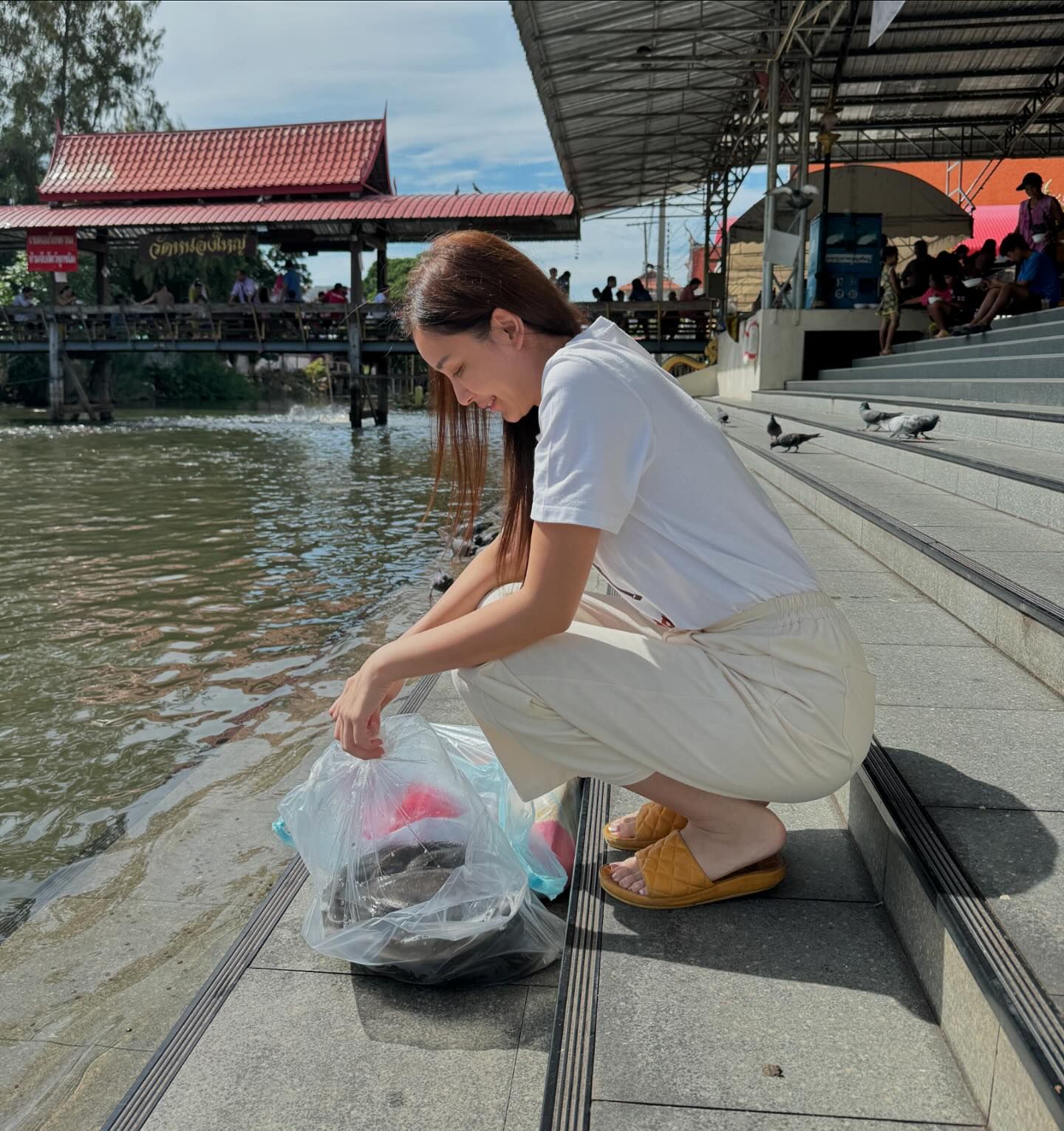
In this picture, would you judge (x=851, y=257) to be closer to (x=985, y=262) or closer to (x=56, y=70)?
(x=985, y=262)

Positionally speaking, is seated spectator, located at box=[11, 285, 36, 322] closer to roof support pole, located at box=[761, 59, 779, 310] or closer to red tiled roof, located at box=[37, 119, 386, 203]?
red tiled roof, located at box=[37, 119, 386, 203]

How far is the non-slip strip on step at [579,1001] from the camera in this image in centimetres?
125

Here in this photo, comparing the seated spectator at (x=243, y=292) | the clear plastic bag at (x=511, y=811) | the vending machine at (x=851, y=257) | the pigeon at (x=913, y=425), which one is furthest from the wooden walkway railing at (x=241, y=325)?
Answer: the clear plastic bag at (x=511, y=811)

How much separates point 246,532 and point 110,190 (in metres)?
19.2

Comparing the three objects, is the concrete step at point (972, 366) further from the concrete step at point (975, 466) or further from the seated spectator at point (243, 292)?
the seated spectator at point (243, 292)

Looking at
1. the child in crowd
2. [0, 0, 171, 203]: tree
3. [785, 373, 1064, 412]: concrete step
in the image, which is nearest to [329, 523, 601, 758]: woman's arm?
[785, 373, 1064, 412]: concrete step

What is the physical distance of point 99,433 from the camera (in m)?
21.7

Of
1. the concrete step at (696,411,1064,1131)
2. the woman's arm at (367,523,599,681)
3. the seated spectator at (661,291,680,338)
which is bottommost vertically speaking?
the concrete step at (696,411,1064,1131)

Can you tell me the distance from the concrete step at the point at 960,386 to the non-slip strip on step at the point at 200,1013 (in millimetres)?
4919

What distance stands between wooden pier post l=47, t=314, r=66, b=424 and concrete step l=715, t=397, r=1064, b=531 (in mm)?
21179

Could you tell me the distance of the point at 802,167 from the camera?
14.5 metres

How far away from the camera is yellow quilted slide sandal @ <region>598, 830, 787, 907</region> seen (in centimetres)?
171

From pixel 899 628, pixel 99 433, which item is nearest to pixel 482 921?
pixel 899 628

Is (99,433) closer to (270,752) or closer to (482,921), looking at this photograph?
(270,752)
